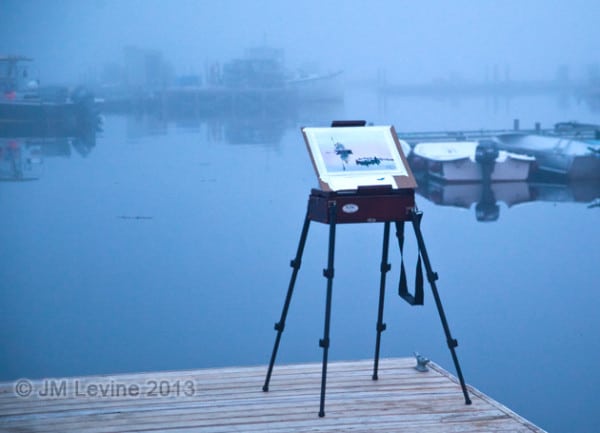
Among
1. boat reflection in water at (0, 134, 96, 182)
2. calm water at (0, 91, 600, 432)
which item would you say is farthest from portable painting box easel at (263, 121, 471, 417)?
boat reflection in water at (0, 134, 96, 182)

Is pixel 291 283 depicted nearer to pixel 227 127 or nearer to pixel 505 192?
pixel 505 192

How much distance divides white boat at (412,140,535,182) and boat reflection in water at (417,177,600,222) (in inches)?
6.0

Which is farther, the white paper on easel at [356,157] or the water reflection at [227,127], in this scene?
the water reflection at [227,127]

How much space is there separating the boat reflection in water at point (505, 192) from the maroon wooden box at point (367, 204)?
42.9ft

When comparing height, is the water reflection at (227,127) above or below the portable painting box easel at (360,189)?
below

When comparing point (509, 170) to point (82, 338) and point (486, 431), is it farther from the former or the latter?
point (486, 431)

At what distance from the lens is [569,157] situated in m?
17.7

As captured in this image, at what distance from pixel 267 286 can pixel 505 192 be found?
10.00m

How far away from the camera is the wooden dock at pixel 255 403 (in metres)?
2.88

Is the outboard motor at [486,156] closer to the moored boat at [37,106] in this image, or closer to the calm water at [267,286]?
the calm water at [267,286]

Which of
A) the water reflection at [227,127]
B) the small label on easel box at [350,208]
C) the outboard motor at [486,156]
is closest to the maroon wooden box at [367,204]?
the small label on easel box at [350,208]

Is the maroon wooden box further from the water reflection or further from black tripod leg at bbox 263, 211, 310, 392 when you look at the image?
the water reflection

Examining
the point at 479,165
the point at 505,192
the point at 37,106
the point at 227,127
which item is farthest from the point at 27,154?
the point at 227,127

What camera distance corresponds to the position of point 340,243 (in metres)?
11.2
